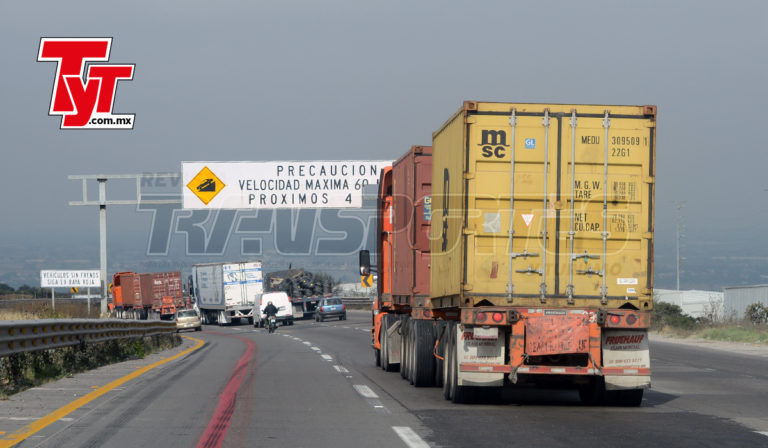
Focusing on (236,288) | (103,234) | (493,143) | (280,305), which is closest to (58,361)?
(493,143)

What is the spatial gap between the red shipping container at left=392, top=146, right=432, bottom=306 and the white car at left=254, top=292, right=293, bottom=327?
42.0m

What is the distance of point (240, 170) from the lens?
136 feet

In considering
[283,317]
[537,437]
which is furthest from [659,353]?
[283,317]

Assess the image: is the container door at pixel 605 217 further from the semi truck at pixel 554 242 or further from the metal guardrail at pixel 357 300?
the metal guardrail at pixel 357 300

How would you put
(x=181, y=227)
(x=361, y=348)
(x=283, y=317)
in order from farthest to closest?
(x=283, y=317), (x=181, y=227), (x=361, y=348)

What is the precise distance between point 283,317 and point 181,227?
87.5 ft

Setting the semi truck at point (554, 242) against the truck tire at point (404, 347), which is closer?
the semi truck at point (554, 242)

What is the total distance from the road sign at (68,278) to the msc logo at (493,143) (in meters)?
70.2

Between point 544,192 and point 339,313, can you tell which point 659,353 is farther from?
point 339,313

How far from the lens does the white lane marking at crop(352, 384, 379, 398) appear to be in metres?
14.5

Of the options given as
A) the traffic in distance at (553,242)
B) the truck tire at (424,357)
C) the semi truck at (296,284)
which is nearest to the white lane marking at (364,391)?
the truck tire at (424,357)

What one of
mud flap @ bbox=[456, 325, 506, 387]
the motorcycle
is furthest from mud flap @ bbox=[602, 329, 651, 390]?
the motorcycle

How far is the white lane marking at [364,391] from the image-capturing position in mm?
14453

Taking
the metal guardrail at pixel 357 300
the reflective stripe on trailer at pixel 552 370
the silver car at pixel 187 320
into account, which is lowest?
the metal guardrail at pixel 357 300
